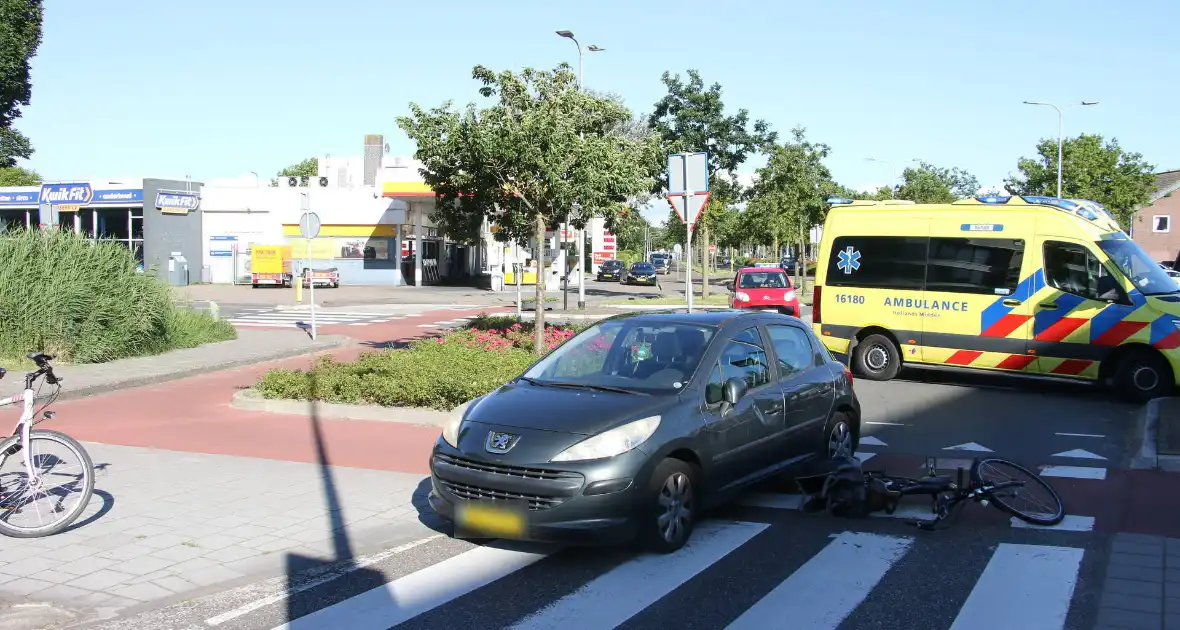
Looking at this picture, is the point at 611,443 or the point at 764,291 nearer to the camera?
the point at 611,443

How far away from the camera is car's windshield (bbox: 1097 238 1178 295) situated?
13.2 meters

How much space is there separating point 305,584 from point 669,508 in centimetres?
223

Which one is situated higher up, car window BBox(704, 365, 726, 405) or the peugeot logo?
car window BBox(704, 365, 726, 405)

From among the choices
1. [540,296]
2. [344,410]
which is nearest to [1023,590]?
[344,410]

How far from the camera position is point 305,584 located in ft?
18.8

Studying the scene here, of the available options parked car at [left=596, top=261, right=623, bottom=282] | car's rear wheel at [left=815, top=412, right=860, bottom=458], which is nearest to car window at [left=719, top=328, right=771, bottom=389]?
car's rear wheel at [left=815, top=412, right=860, bottom=458]

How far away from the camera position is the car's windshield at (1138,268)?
43.3 feet

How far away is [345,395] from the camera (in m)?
11.8

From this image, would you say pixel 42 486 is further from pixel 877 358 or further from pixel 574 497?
pixel 877 358

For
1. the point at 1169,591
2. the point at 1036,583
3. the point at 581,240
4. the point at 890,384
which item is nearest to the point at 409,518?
the point at 1036,583

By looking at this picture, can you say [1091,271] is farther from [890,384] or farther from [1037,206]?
[890,384]

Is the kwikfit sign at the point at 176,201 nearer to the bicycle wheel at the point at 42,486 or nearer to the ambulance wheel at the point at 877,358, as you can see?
the ambulance wheel at the point at 877,358

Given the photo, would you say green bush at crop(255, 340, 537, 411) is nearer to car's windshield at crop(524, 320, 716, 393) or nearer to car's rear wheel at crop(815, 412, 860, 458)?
car's windshield at crop(524, 320, 716, 393)

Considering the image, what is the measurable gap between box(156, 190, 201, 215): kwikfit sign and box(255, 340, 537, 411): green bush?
41.7 meters
